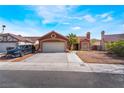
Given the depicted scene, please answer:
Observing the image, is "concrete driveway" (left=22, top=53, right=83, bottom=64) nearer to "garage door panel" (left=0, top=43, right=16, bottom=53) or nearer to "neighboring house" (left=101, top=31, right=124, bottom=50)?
"garage door panel" (left=0, top=43, right=16, bottom=53)

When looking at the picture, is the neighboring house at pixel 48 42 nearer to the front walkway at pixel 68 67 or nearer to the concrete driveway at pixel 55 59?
the concrete driveway at pixel 55 59

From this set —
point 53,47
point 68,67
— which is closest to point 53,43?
point 53,47

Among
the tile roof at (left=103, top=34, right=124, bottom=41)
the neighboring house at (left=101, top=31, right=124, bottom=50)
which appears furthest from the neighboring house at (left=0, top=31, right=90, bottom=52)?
the tile roof at (left=103, top=34, right=124, bottom=41)

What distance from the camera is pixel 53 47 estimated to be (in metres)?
26.1

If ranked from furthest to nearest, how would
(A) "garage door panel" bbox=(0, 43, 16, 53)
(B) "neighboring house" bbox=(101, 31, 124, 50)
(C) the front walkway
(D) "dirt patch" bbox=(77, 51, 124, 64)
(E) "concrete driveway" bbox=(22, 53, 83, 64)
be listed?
(B) "neighboring house" bbox=(101, 31, 124, 50) < (A) "garage door panel" bbox=(0, 43, 16, 53) < (D) "dirt patch" bbox=(77, 51, 124, 64) < (E) "concrete driveway" bbox=(22, 53, 83, 64) < (C) the front walkway

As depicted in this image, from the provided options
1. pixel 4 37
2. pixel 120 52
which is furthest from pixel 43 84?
pixel 4 37

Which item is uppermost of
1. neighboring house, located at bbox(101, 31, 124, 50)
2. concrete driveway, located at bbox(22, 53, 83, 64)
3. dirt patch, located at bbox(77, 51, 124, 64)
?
neighboring house, located at bbox(101, 31, 124, 50)

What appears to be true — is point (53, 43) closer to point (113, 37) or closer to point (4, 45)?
point (4, 45)

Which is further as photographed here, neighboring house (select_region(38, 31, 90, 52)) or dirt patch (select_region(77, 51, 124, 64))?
neighboring house (select_region(38, 31, 90, 52))

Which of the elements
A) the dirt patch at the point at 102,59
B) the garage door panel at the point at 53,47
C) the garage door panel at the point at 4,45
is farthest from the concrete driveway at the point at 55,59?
the garage door panel at the point at 4,45

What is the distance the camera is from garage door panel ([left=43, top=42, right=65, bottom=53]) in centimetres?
2611
